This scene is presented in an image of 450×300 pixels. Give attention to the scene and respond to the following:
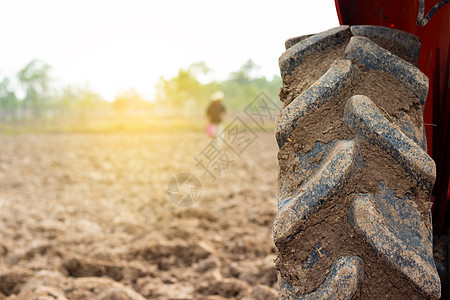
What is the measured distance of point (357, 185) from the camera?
94 cm

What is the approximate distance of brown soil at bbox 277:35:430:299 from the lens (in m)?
0.92

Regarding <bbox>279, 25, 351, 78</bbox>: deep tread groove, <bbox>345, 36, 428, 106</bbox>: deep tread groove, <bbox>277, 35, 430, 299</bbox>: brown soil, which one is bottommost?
<bbox>277, 35, 430, 299</bbox>: brown soil

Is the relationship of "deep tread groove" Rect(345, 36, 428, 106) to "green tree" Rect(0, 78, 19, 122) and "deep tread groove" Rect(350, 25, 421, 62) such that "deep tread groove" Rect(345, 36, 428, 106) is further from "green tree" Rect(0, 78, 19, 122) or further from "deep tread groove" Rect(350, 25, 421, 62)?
"green tree" Rect(0, 78, 19, 122)

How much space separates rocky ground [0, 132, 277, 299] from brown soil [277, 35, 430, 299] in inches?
41.2

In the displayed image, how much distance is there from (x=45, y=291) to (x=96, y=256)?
2.16 ft

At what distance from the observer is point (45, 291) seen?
1950mm

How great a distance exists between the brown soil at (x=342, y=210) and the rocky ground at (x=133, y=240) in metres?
1.05

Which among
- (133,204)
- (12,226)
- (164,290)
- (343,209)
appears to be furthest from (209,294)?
(133,204)

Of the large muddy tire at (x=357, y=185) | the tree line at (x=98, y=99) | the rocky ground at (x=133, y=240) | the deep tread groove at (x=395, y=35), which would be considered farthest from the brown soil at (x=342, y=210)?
the tree line at (x=98, y=99)

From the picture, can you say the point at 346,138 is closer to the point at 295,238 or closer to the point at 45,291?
the point at 295,238

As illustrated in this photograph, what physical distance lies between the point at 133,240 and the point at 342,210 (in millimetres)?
2411

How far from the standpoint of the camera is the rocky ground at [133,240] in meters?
2.14

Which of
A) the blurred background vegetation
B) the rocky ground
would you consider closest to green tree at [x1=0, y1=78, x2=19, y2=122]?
the blurred background vegetation

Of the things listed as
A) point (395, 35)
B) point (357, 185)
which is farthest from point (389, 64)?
point (357, 185)
